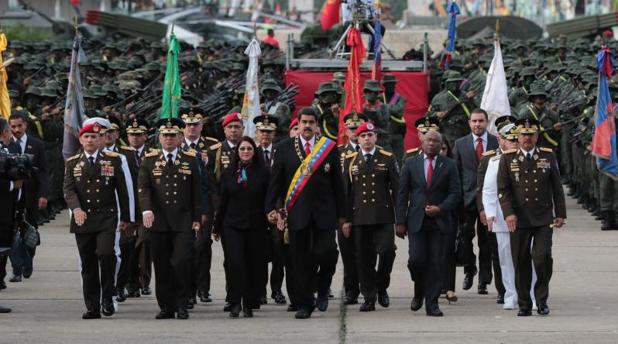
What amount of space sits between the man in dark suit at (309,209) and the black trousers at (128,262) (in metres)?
1.33

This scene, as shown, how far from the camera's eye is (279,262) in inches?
715

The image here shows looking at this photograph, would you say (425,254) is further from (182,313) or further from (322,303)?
(182,313)

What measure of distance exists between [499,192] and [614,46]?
27.8 meters

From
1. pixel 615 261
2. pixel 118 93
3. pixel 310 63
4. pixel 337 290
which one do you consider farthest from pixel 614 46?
pixel 337 290

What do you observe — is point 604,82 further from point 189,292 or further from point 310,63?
point 310,63

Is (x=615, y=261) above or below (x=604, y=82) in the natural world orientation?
below

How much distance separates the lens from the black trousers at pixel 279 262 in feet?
57.4

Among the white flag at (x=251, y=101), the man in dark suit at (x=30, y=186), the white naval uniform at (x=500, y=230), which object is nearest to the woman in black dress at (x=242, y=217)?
the white naval uniform at (x=500, y=230)

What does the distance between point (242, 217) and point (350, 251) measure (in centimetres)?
124

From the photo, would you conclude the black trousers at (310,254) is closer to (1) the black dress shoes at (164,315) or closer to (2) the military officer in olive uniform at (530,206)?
(1) the black dress shoes at (164,315)

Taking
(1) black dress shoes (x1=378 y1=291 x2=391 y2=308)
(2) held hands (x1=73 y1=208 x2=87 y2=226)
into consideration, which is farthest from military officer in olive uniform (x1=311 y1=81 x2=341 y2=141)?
(2) held hands (x1=73 y1=208 x2=87 y2=226)

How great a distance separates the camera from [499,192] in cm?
1712

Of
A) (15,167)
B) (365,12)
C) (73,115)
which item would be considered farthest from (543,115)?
(15,167)

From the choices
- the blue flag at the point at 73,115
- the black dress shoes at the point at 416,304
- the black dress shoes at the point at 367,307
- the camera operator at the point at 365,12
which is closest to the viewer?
the black dress shoes at the point at 416,304
